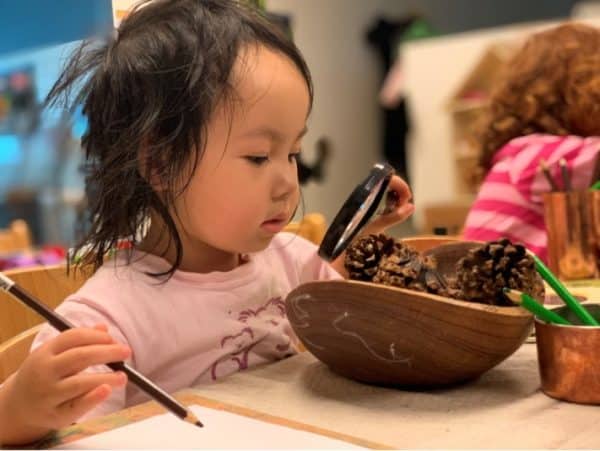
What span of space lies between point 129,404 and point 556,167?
2.85 ft

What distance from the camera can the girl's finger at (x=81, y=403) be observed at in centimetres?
46

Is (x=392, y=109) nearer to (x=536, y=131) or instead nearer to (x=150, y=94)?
(x=536, y=131)

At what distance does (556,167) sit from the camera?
1.28 metres

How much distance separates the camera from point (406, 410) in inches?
20.8

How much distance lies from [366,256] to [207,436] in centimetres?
20

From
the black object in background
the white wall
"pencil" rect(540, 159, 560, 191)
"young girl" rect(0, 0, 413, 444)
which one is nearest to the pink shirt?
"young girl" rect(0, 0, 413, 444)

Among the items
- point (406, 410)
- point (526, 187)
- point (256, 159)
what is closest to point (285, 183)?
point (256, 159)

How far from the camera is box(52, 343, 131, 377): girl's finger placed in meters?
0.46

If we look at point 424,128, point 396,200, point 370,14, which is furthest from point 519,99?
point 370,14

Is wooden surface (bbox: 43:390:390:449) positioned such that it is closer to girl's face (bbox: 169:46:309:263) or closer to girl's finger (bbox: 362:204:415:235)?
girl's face (bbox: 169:46:309:263)

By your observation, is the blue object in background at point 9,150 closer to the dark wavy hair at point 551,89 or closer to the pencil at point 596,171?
the dark wavy hair at point 551,89

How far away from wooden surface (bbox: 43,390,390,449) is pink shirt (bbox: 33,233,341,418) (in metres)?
0.11

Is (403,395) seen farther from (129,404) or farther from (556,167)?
(556,167)

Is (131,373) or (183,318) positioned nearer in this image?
(131,373)
